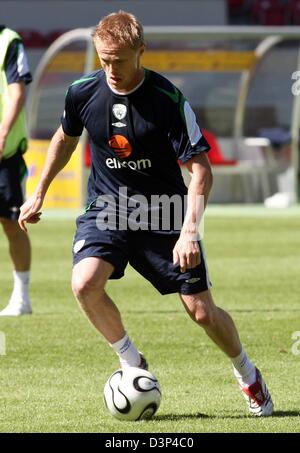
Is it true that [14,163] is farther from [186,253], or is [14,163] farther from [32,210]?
[186,253]

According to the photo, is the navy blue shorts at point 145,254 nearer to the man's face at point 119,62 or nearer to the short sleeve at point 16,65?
the man's face at point 119,62

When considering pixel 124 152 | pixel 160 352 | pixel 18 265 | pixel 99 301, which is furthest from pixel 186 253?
pixel 18 265

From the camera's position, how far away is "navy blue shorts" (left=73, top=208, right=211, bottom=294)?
22.0 ft

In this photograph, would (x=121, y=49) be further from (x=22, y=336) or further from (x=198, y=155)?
(x=22, y=336)

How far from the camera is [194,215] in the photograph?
21.0 ft

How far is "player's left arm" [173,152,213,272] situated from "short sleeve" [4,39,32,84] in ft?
13.3

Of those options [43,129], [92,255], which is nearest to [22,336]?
[92,255]

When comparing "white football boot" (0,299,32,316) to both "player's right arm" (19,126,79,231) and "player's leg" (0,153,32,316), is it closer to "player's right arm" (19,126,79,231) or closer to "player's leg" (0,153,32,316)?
"player's leg" (0,153,32,316)

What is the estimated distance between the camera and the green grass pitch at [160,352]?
6656 mm

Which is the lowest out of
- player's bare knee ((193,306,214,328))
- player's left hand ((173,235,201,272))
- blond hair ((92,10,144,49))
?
player's bare knee ((193,306,214,328))

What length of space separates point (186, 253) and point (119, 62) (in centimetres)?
102

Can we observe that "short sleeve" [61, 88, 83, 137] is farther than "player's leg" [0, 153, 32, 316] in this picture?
No

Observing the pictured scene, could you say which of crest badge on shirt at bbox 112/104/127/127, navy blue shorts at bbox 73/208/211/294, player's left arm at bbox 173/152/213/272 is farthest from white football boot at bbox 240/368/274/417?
crest badge on shirt at bbox 112/104/127/127
